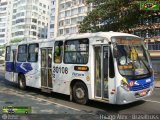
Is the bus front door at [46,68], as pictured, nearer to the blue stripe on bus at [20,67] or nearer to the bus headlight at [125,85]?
the blue stripe on bus at [20,67]

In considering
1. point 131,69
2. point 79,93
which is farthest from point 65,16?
point 131,69

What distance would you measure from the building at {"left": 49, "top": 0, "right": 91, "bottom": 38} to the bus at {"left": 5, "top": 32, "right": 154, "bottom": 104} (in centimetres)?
6092

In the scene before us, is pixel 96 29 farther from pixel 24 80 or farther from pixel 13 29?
pixel 13 29

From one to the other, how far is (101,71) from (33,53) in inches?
→ 207

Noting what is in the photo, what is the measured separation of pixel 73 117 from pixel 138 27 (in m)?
16.7

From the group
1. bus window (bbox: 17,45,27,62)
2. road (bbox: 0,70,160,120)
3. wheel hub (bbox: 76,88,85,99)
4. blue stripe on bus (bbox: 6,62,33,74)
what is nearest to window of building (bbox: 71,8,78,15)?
blue stripe on bus (bbox: 6,62,33,74)

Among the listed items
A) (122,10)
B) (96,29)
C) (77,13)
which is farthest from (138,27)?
(77,13)

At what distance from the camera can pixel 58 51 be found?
1107cm

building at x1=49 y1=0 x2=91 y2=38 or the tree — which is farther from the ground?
building at x1=49 y1=0 x2=91 y2=38

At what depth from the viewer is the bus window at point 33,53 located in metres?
12.7

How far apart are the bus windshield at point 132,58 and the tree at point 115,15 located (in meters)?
10.5

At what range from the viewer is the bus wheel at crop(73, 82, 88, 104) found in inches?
380

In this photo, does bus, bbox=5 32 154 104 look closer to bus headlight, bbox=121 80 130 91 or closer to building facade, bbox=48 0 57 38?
bus headlight, bbox=121 80 130 91

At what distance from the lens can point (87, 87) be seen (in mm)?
9438
